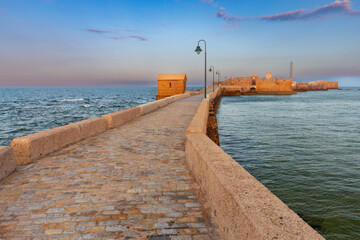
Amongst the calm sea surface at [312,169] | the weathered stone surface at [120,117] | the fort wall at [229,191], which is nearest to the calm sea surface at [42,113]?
the weathered stone surface at [120,117]

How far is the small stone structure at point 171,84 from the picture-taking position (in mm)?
51625

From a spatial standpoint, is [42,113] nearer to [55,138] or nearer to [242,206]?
[55,138]

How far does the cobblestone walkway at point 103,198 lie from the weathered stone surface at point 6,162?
0.14 metres

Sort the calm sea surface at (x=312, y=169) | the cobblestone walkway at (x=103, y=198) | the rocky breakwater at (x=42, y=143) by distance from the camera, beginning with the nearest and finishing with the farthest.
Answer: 1. the cobblestone walkway at (x=103, y=198)
2. the rocky breakwater at (x=42, y=143)
3. the calm sea surface at (x=312, y=169)

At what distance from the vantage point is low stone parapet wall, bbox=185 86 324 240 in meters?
1.93

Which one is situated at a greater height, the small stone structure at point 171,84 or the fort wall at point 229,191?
the small stone structure at point 171,84

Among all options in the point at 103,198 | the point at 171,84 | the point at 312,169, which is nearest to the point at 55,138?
the point at 103,198

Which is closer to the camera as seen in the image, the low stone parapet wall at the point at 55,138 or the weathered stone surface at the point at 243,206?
the weathered stone surface at the point at 243,206

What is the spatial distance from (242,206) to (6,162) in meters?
4.84

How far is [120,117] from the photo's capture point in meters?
11.1

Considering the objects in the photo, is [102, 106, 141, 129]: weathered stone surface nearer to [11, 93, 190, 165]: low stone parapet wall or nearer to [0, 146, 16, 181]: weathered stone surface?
[11, 93, 190, 165]: low stone parapet wall

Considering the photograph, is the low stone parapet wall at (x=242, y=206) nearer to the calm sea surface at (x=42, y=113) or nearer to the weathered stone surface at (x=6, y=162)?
the weathered stone surface at (x=6, y=162)

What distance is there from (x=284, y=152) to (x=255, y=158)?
2.43 meters

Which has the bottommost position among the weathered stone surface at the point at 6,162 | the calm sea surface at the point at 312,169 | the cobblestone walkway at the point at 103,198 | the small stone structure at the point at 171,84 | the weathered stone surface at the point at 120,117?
the calm sea surface at the point at 312,169
